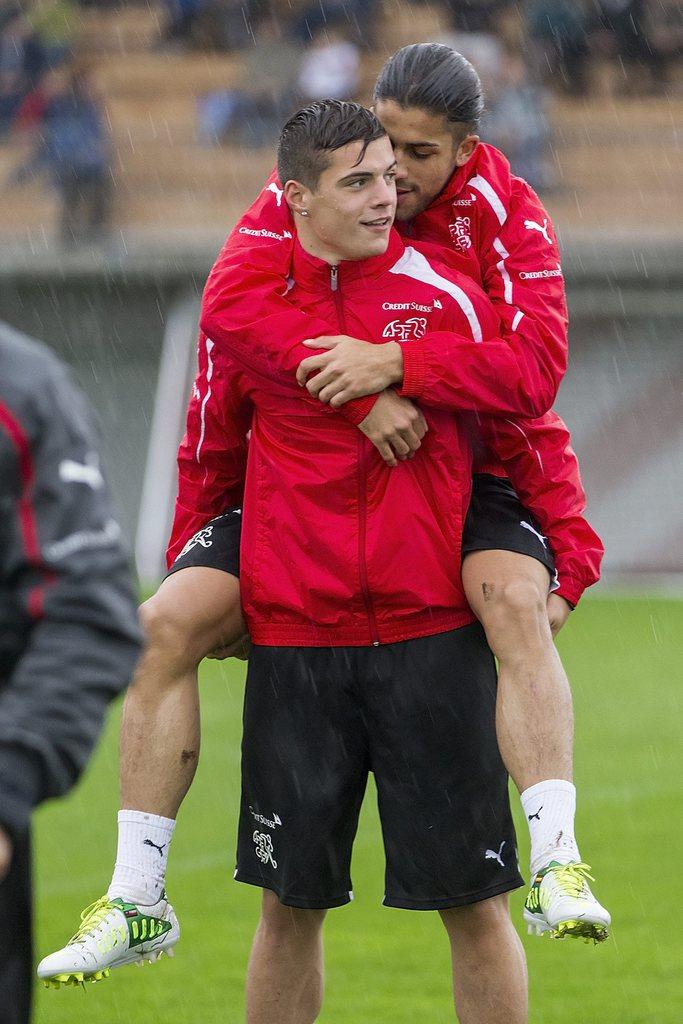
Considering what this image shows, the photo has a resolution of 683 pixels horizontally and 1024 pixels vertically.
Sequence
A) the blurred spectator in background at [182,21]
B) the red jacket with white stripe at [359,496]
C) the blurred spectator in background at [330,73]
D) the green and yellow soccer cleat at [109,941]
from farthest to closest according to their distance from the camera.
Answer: the blurred spectator in background at [182,21] → the blurred spectator in background at [330,73] → the red jacket with white stripe at [359,496] → the green and yellow soccer cleat at [109,941]

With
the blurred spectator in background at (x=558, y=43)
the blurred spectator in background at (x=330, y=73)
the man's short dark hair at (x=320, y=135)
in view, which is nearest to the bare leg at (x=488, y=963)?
the man's short dark hair at (x=320, y=135)

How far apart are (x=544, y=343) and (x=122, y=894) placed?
1571 mm

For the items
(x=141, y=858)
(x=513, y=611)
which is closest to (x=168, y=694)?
(x=141, y=858)

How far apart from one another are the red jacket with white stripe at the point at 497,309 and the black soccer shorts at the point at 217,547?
470mm

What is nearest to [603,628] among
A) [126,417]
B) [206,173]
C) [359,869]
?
[126,417]

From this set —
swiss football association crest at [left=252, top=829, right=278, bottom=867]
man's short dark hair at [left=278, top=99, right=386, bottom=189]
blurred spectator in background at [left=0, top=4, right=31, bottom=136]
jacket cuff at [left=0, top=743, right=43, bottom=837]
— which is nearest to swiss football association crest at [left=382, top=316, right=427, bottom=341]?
man's short dark hair at [left=278, top=99, right=386, bottom=189]

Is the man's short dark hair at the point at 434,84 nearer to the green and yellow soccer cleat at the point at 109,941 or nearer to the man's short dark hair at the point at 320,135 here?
the man's short dark hair at the point at 320,135

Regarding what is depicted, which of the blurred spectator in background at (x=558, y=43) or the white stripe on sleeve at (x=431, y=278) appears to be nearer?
the white stripe on sleeve at (x=431, y=278)

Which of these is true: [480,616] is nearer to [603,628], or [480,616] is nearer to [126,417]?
[603,628]

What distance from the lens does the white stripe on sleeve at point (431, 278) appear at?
147 inches

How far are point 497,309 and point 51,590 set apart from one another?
1.86 metres

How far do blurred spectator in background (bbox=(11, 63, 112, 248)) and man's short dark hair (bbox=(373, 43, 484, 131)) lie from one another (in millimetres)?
13797

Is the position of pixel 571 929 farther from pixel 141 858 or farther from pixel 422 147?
pixel 422 147

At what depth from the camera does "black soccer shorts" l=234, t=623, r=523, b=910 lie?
3754 mm
